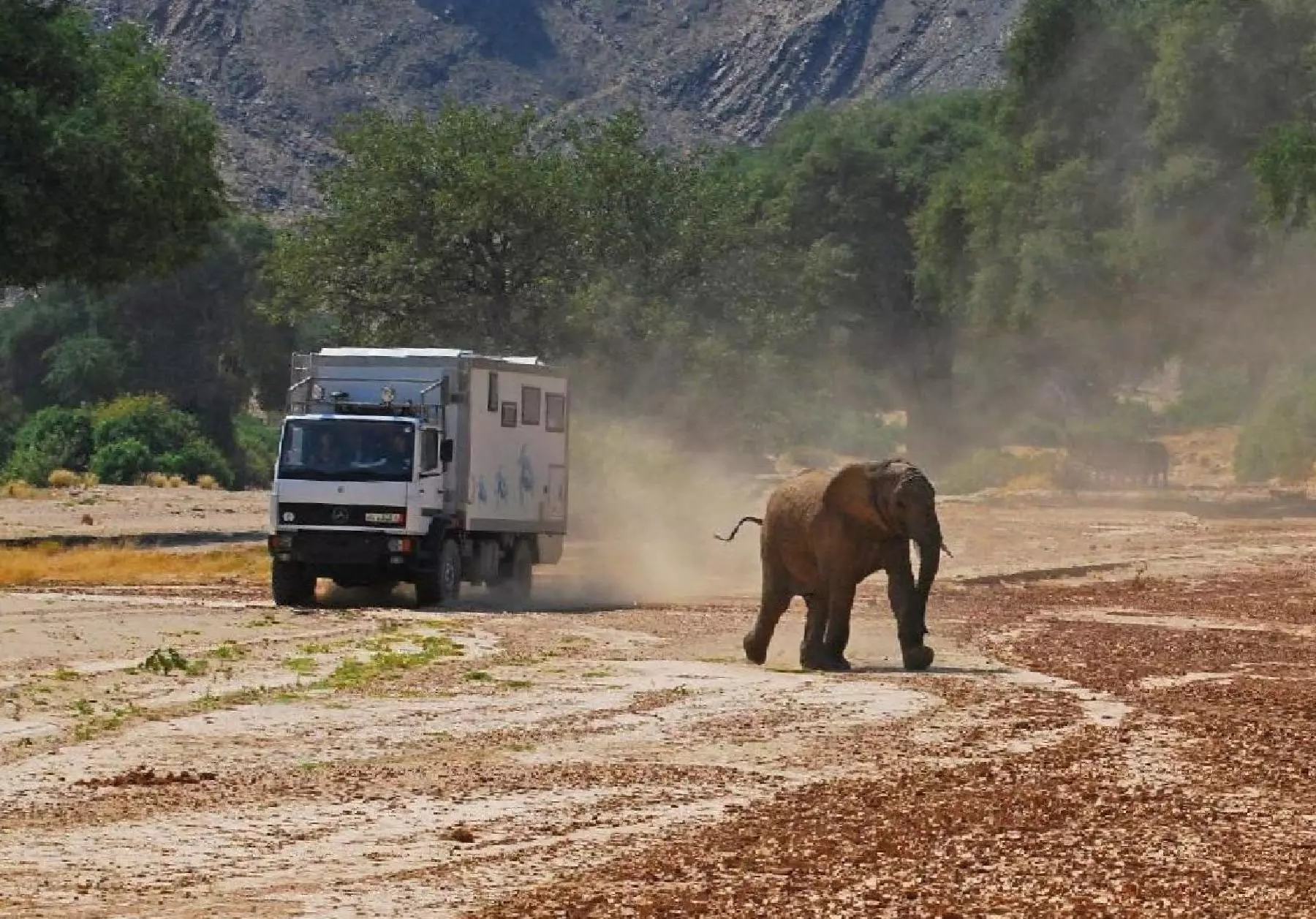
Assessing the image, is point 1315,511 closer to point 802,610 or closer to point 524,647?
point 802,610

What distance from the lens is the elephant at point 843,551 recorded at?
22.9 m

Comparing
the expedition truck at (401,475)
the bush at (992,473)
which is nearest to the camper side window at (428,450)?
the expedition truck at (401,475)

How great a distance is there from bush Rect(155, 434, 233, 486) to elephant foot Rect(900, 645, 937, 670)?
5606 cm

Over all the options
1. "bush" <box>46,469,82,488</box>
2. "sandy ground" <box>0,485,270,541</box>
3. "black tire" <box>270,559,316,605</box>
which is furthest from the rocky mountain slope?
"black tire" <box>270,559,316,605</box>

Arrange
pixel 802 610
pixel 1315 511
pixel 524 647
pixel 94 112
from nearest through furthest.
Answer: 1. pixel 524 647
2. pixel 802 610
3. pixel 94 112
4. pixel 1315 511

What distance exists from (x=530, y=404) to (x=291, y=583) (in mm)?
5128

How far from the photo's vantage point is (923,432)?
91000 mm

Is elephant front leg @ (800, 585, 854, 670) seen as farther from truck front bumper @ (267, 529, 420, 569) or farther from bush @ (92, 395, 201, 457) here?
bush @ (92, 395, 201, 457)

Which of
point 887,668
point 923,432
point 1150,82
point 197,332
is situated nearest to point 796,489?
point 887,668

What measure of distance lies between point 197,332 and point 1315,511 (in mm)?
48264

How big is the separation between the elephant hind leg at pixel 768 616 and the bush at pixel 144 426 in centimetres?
5460

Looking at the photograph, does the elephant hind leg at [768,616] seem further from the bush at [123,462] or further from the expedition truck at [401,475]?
the bush at [123,462]

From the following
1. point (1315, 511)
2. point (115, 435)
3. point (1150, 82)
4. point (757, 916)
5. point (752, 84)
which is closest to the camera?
point (757, 916)

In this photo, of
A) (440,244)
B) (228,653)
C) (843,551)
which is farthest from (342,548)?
(440,244)
